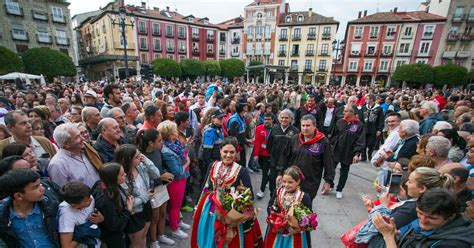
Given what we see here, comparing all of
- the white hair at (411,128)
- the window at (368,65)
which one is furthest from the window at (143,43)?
the white hair at (411,128)

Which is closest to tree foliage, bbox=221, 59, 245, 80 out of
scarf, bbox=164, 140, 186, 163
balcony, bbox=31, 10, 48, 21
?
balcony, bbox=31, 10, 48, 21

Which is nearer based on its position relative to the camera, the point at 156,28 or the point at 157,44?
the point at 156,28

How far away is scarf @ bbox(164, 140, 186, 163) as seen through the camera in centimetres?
342

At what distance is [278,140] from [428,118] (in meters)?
3.98

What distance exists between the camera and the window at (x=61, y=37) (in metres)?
29.0

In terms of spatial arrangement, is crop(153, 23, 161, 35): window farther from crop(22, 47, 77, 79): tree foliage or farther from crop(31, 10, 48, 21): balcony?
crop(22, 47, 77, 79): tree foliage

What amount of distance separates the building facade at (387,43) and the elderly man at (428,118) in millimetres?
38649

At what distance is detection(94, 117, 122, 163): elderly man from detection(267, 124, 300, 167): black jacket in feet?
8.93

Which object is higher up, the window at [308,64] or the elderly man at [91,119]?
the window at [308,64]

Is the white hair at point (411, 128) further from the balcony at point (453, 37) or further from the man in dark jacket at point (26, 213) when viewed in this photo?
the balcony at point (453, 37)

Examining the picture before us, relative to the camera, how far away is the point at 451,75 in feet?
100

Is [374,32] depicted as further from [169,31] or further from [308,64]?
[169,31]

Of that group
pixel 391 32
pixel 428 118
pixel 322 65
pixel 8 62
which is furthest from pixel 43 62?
pixel 391 32

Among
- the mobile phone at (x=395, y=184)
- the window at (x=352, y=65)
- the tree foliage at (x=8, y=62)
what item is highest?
the window at (x=352, y=65)
